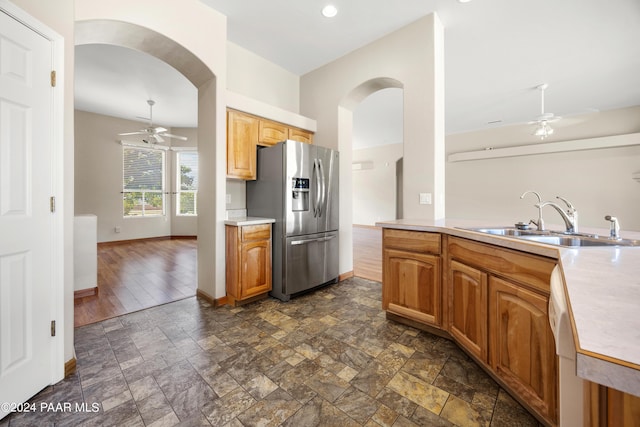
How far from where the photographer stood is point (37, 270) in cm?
148

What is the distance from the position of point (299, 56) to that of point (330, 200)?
2.05 m

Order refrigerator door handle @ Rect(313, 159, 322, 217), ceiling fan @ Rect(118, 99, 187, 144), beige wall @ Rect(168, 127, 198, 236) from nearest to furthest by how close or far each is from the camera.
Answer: refrigerator door handle @ Rect(313, 159, 322, 217) < ceiling fan @ Rect(118, 99, 187, 144) < beige wall @ Rect(168, 127, 198, 236)

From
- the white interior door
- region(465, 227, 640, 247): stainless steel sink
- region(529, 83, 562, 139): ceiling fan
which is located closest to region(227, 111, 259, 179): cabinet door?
the white interior door

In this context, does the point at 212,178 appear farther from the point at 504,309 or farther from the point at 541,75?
the point at 541,75

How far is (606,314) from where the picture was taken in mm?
509

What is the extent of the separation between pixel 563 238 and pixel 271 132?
2937 millimetres

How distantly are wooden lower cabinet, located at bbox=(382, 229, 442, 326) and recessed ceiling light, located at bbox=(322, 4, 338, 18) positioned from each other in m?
2.36

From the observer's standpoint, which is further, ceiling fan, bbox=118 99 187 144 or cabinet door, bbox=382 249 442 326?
ceiling fan, bbox=118 99 187 144

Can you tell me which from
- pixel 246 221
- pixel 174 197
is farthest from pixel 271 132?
pixel 174 197

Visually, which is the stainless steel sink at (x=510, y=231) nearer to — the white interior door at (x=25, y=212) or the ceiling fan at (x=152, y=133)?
the white interior door at (x=25, y=212)

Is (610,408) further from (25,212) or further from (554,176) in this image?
(554,176)

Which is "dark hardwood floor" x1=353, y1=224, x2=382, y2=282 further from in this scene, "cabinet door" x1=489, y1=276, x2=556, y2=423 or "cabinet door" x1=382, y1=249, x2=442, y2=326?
"cabinet door" x1=489, y1=276, x2=556, y2=423

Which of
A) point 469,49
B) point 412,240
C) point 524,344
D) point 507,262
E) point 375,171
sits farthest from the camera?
point 375,171

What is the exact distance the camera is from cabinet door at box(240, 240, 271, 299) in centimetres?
271
